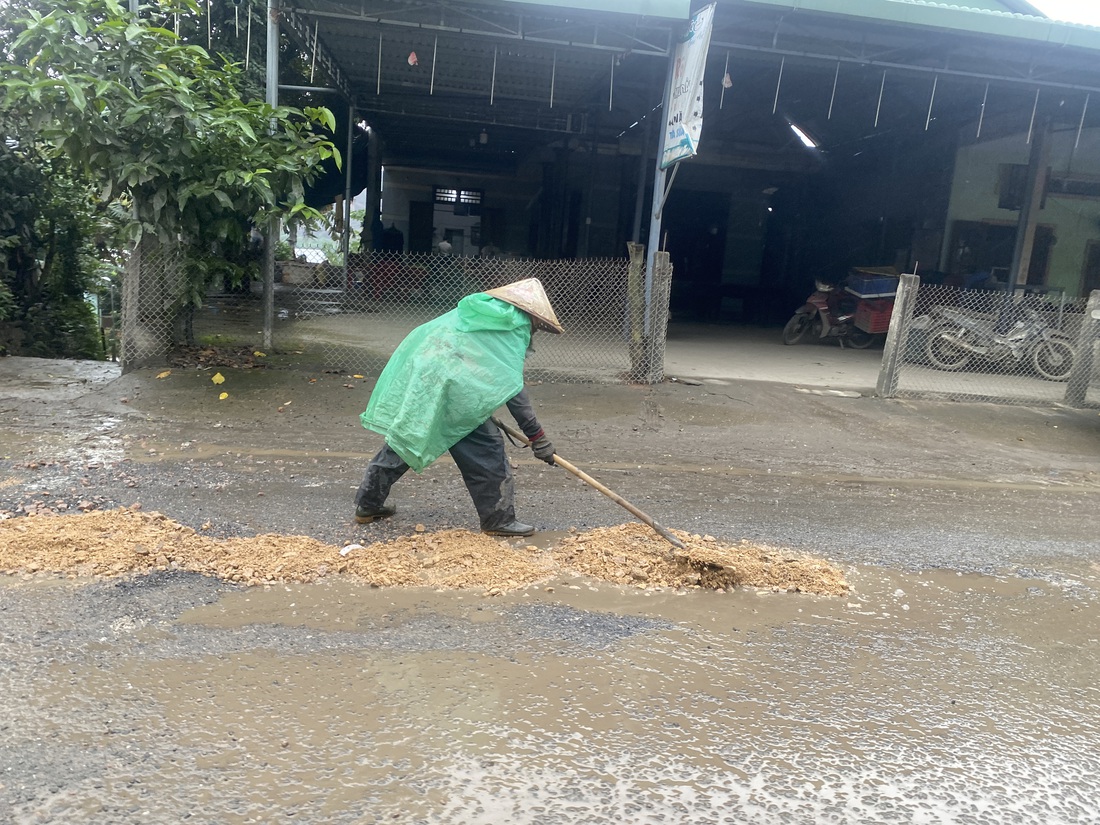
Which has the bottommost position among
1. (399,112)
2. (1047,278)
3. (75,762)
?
(75,762)

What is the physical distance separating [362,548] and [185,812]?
186 centimetres

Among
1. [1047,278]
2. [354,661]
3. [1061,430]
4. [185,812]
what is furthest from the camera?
[1047,278]

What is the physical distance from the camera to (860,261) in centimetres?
1675

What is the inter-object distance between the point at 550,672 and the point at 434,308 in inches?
404

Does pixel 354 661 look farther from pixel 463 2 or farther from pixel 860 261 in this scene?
pixel 860 261

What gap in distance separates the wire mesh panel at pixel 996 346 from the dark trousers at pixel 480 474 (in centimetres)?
686

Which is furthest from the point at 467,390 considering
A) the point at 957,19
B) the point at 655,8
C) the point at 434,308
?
the point at 434,308

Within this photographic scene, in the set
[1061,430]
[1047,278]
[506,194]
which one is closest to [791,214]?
[1047,278]

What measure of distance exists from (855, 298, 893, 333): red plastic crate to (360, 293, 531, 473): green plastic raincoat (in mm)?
10551

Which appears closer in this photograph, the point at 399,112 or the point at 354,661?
the point at 354,661

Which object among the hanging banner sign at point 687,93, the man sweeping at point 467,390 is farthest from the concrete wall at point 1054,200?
the man sweeping at point 467,390

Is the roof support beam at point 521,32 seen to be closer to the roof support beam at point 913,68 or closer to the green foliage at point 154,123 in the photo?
the roof support beam at point 913,68

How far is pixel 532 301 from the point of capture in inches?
158

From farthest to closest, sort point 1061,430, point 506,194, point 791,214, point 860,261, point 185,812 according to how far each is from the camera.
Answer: point 506,194 → point 791,214 → point 860,261 → point 1061,430 → point 185,812
